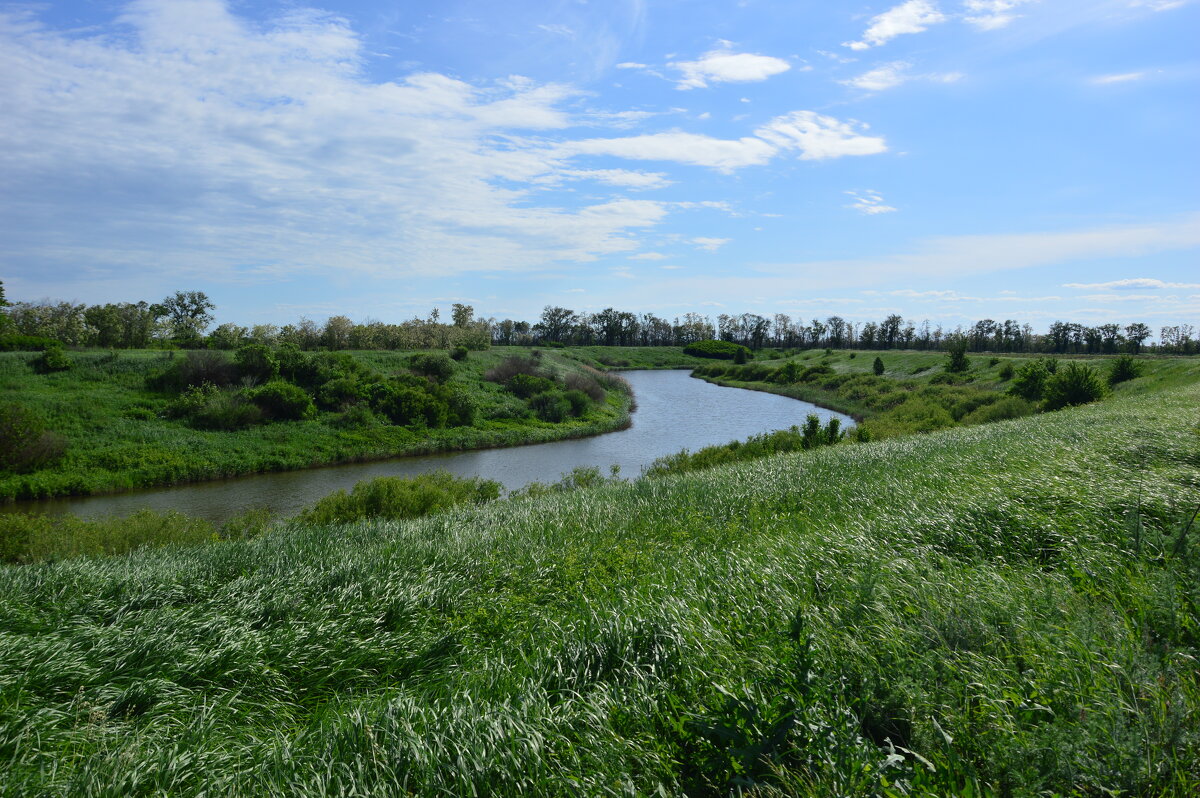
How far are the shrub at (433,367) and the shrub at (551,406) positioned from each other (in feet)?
20.2

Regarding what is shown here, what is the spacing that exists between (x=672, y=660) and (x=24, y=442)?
28.0 m

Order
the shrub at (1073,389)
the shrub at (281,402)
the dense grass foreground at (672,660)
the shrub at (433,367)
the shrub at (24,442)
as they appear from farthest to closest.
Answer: the shrub at (433,367)
the shrub at (281,402)
the shrub at (1073,389)
the shrub at (24,442)
the dense grass foreground at (672,660)

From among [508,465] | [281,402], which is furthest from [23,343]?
[508,465]

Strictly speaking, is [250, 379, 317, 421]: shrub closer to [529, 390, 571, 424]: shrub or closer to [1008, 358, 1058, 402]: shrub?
[529, 390, 571, 424]: shrub

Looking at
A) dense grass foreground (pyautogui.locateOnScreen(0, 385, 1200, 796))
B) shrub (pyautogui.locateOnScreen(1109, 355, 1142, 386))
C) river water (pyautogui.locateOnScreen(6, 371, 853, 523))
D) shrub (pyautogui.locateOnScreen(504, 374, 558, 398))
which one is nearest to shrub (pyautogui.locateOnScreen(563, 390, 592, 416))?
shrub (pyautogui.locateOnScreen(504, 374, 558, 398))

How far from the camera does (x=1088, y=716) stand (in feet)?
8.63

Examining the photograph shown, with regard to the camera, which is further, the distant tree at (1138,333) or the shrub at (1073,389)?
the distant tree at (1138,333)

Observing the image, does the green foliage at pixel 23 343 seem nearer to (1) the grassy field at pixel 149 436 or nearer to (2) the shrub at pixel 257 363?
(1) the grassy field at pixel 149 436

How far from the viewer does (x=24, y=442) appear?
22109 mm

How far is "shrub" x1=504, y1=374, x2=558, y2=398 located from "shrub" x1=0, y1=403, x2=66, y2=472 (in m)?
25.5

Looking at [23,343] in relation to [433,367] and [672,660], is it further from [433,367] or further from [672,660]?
[672,660]

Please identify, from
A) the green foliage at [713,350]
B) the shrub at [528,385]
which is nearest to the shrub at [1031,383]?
the shrub at [528,385]

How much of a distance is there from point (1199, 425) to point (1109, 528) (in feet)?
21.8

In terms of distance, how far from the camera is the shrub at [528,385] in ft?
144
